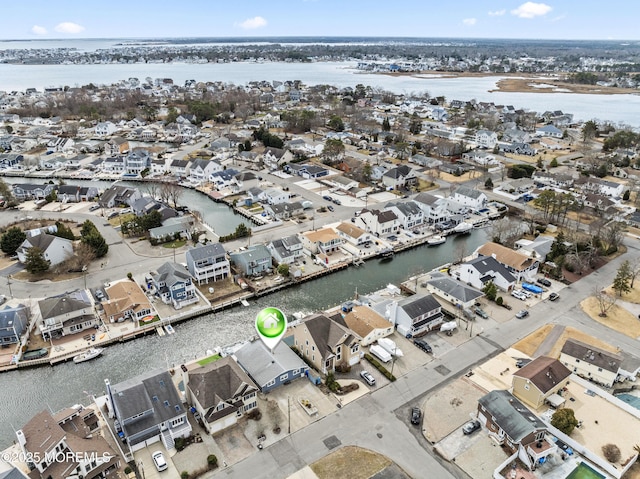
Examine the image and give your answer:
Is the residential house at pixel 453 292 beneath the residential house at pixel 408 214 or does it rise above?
beneath

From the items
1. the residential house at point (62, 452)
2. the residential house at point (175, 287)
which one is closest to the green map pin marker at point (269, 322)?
the residential house at point (62, 452)

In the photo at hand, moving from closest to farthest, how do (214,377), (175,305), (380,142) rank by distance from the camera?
(214,377) < (175,305) < (380,142)

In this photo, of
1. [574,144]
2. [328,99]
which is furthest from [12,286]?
[328,99]

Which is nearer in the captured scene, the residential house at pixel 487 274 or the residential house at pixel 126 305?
the residential house at pixel 126 305

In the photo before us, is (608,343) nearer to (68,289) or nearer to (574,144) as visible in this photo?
(68,289)

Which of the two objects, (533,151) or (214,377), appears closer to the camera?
(214,377)

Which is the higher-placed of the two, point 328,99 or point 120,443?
point 328,99

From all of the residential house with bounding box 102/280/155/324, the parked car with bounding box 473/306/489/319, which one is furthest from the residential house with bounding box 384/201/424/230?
Answer: the residential house with bounding box 102/280/155/324

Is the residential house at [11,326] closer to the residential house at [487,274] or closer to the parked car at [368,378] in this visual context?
the parked car at [368,378]
